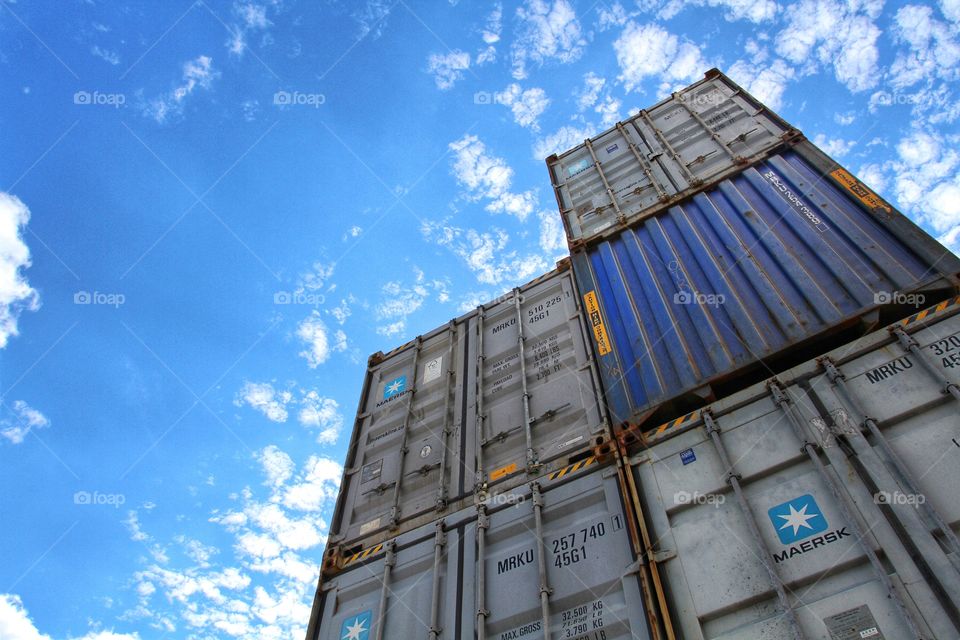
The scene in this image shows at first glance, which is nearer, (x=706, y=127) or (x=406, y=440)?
(x=406, y=440)

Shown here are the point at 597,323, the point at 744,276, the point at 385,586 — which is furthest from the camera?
the point at 597,323

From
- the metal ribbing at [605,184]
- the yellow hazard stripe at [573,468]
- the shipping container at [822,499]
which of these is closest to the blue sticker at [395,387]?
the yellow hazard stripe at [573,468]

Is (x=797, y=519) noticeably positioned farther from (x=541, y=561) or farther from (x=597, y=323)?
(x=597, y=323)

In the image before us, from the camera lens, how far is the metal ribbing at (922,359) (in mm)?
3832

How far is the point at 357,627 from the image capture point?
540 cm

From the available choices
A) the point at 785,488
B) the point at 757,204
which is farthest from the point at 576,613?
the point at 757,204

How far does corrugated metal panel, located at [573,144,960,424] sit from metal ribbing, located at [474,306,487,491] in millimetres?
1506

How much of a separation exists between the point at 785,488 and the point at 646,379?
1674 millimetres

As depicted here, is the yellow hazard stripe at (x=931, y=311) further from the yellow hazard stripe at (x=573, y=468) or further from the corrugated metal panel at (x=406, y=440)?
the corrugated metal panel at (x=406, y=440)

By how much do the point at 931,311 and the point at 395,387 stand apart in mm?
6045

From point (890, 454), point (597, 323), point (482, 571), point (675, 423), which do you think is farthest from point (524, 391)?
point (890, 454)

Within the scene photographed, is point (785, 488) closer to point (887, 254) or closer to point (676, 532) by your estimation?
point (676, 532)

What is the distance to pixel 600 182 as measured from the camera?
907 cm

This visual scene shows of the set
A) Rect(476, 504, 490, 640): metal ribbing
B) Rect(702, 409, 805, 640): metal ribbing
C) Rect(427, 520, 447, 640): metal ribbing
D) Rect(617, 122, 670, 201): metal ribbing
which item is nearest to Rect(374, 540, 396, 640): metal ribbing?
Rect(427, 520, 447, 640): metal ribbing
